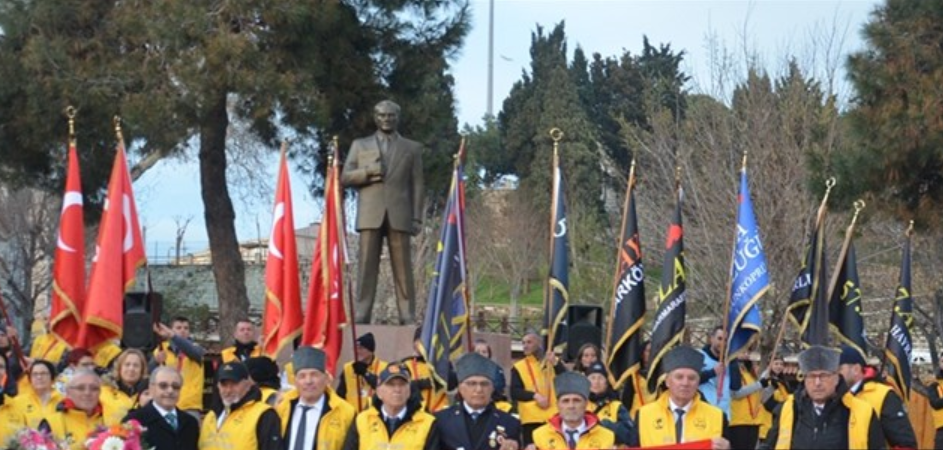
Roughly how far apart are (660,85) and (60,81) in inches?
836

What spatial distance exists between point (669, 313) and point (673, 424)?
11.9ft

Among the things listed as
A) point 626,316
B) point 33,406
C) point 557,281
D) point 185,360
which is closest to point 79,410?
point 33,406

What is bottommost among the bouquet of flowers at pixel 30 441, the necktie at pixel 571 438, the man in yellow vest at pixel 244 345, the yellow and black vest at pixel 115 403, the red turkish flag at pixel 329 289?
the bouquet of flowers at pixel 30 441

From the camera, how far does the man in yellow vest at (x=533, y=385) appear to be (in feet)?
47.6

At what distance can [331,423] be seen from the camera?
435 inches

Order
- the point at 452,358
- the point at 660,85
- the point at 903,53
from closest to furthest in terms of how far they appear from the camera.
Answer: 1. the point at 452,358
2. the point at 903,53
3. the point at 660,85

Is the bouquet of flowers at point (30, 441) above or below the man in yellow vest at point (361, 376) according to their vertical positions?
below

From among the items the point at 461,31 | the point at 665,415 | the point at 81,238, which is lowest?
the point at 665,415

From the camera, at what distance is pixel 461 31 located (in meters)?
25.3

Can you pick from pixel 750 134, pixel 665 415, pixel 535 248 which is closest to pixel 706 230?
pixel 750 134

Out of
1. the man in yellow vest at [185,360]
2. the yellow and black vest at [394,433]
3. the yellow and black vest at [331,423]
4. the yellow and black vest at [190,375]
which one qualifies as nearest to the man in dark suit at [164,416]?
the yellow and black vest at [331,423]

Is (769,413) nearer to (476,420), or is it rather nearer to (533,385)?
(533,385)

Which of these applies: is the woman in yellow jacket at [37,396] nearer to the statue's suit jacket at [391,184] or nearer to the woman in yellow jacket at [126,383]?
the woman in yellow jacket at [126,383]

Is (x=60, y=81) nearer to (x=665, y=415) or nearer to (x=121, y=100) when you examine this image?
(x=121, y=100)
